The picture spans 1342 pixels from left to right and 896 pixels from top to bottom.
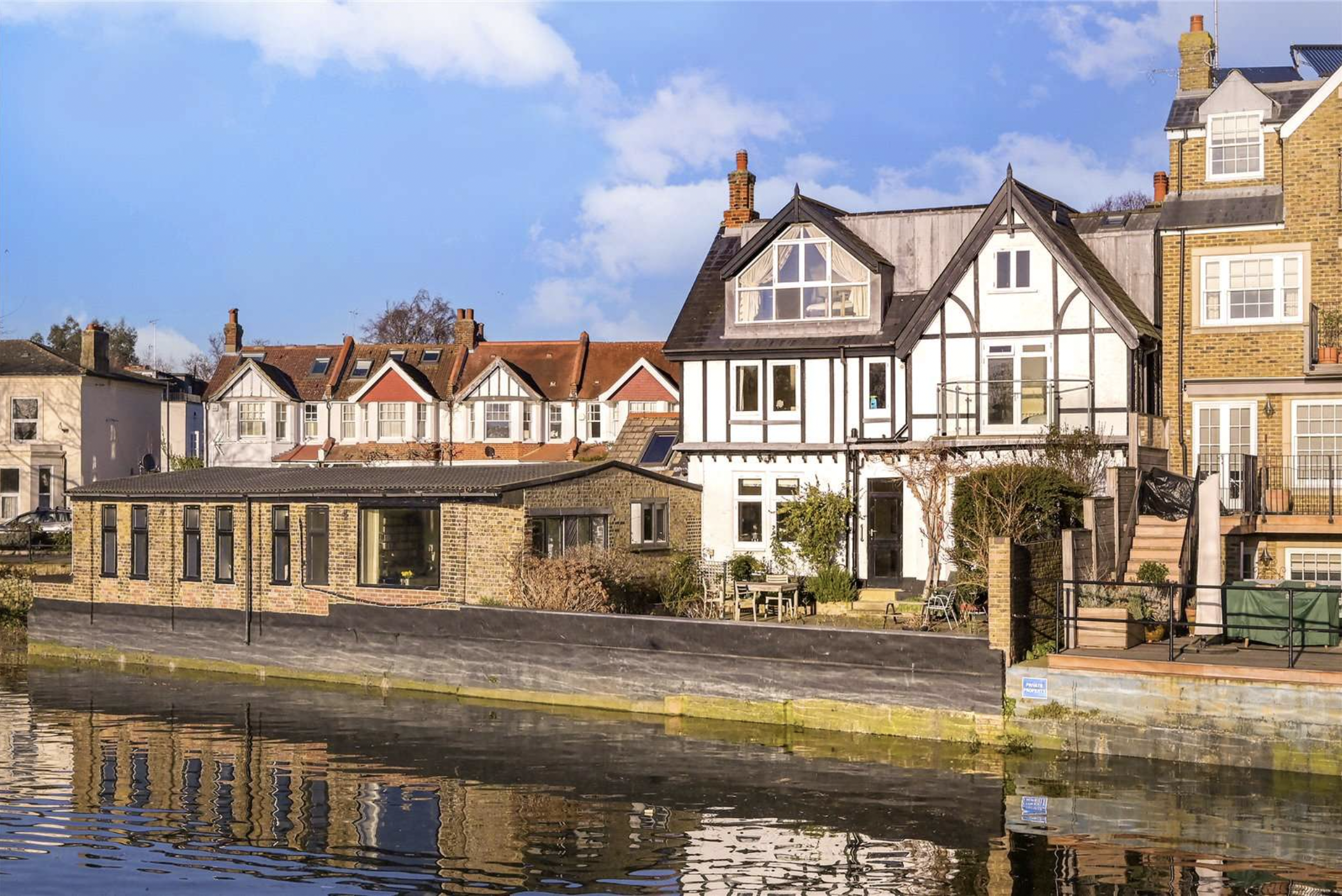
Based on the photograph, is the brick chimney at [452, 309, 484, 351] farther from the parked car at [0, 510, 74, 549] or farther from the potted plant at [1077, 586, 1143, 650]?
the potted plant at [1077, 586, 1143, 650]

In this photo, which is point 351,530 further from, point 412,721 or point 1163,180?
point 1163,180

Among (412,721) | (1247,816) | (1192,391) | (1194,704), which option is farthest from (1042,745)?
(1192,391)

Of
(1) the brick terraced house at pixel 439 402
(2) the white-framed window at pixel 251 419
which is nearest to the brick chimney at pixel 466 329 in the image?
(1) the brick terraced house at pixel 439 402

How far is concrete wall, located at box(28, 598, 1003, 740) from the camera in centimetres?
2198

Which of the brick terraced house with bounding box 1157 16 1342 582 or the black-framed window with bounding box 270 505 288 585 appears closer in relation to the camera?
the brick terraced house with bounding box 1157 16 1342 582

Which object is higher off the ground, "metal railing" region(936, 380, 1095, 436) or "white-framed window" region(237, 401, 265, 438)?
"white-framed window" region(237, 401, 265, 438)

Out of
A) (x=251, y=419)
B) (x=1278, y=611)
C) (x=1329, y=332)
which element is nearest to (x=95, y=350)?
(x=251, y=419)

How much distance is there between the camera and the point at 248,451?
202 feet

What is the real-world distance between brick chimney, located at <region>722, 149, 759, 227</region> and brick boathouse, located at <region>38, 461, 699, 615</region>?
867 cm

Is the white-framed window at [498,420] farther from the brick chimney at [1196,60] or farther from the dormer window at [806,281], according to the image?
the brick chimney at [1196,60]

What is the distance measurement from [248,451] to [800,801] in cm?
4769

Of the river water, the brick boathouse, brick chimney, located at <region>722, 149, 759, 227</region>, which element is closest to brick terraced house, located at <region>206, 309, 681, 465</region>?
brick chimney, located at <region>722, 149, 759, 227</region>

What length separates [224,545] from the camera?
3194 centimetres

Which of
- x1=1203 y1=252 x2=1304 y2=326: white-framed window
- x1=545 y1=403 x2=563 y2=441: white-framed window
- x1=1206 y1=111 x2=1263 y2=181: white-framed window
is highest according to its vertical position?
x1=1206 y1=111 x2=1263 y2=181: white-framed window
